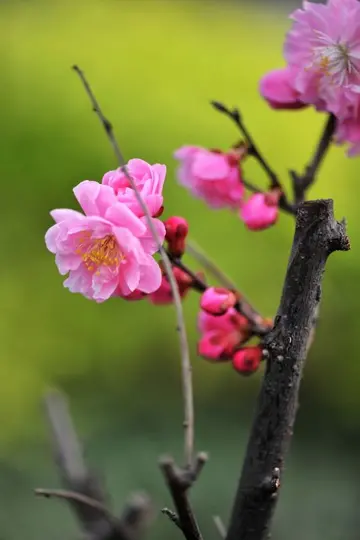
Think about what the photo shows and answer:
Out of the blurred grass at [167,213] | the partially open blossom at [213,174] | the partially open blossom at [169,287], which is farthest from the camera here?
the blurred grass at [167,213]

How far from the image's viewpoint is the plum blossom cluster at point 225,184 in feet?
2.19

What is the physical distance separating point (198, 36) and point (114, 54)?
432 mm

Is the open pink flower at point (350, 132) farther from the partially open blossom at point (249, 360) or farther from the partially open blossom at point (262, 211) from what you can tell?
the partially open blossom at point (249, 360)

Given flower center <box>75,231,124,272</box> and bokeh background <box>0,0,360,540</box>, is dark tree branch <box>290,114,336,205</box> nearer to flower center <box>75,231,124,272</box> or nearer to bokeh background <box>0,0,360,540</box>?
flower center <box>75,231,124,272</box>

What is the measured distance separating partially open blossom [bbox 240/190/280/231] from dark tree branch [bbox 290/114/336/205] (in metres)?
0.02

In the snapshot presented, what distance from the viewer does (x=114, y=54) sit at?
276cm

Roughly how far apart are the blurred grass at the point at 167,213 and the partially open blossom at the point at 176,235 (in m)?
1.58

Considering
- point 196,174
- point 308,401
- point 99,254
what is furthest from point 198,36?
point 99,254

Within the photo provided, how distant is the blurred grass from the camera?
7.13 feet

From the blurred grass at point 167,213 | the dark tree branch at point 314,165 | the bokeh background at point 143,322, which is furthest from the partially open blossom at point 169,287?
the blurred grass at point 167,213

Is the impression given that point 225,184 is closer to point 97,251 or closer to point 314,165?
point 314,165

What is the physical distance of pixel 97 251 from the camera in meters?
0.52

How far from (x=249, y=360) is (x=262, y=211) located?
15 cm

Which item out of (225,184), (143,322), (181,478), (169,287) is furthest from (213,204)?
(143,322)
